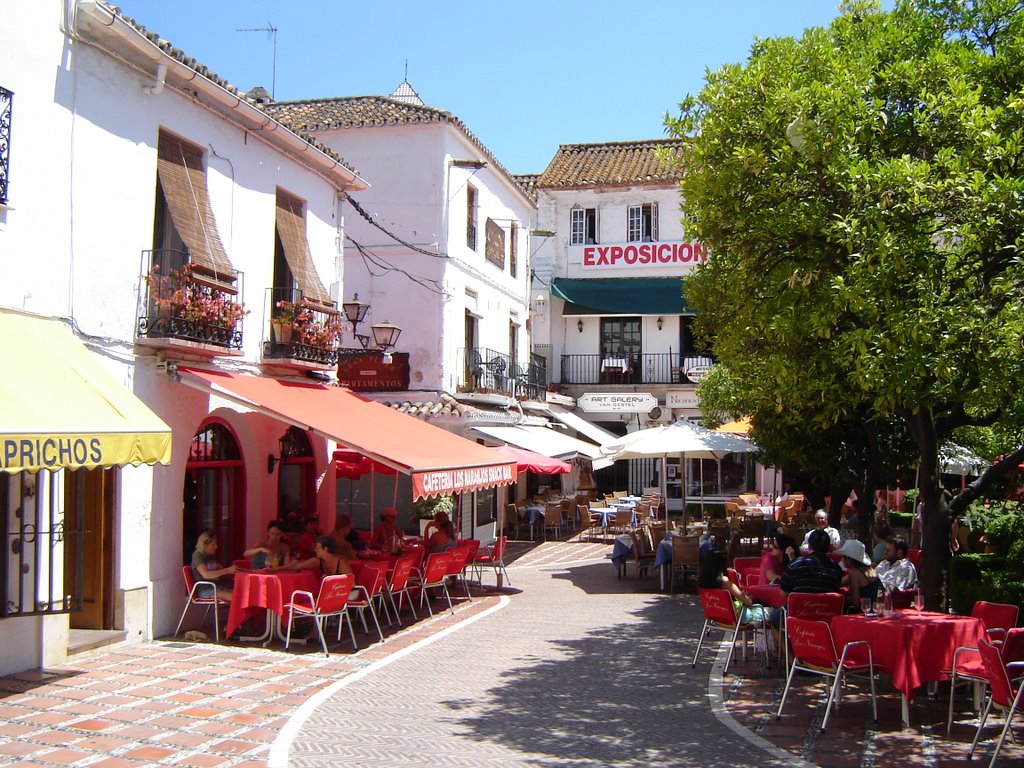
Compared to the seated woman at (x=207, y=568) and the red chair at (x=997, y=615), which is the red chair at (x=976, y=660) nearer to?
the red chair at (x=997, y=615)

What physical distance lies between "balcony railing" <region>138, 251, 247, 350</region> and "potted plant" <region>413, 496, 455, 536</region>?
8894mm

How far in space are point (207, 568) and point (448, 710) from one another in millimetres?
4153

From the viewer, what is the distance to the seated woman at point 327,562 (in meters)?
11.9

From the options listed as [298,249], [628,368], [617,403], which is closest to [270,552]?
[298,249]

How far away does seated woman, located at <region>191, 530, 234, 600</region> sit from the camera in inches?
451

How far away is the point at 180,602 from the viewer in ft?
39.2

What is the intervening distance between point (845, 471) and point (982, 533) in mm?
3553

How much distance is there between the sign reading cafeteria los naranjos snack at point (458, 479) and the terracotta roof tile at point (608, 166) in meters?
18.8

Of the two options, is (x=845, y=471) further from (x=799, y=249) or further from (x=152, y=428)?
(x=152, y=428)

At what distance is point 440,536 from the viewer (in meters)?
15.4

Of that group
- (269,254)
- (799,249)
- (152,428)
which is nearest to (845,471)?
(799,249)

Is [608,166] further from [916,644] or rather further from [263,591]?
[916,644]

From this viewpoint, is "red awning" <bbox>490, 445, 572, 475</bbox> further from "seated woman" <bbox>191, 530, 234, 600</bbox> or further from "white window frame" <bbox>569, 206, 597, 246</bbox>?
"white window frame" <bbox>569, 206, 597, 246</bbox>

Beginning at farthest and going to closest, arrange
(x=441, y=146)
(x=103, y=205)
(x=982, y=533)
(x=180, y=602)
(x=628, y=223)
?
(x=628, y=223) < (x=441, y=146) < (x=982, y=533) < (x=180, y=602) < (x=103, y=205)
